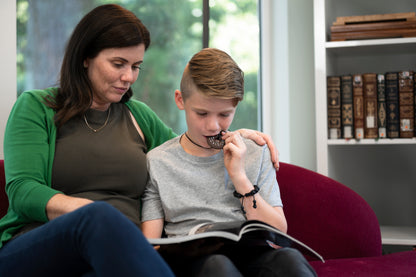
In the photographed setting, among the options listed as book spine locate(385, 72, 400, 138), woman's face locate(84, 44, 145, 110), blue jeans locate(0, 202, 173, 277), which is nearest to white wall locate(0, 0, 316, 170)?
book spine locate(385, 72, 400, 138)

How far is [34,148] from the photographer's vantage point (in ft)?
4.09

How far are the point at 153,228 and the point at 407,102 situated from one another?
1.29 m

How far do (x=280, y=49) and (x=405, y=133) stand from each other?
835mm

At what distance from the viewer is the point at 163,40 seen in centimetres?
240

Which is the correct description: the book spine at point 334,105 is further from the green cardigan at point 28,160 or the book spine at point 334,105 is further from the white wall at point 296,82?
the green cardigan at point 28,160

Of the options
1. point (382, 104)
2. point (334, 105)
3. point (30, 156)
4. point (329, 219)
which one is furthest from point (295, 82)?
point (30, 156)

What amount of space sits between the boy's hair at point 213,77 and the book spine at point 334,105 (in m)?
0.86

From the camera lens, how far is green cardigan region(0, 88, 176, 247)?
3.83ft

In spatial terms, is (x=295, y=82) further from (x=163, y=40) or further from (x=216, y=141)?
(x=216, y=141)

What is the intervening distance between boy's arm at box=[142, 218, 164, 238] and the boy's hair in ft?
1.18

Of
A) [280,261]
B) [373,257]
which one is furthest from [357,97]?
[280,261]

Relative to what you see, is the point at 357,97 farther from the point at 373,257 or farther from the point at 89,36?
the point at 89,36

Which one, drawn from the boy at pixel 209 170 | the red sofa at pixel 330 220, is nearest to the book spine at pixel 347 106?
the red sofa at pixel 330 220

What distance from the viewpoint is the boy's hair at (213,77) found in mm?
1270
